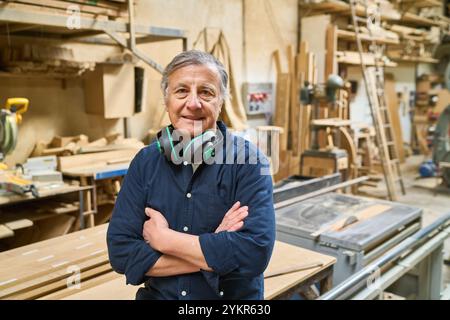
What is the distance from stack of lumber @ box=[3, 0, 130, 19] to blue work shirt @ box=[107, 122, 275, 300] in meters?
1.95

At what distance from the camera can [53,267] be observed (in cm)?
158

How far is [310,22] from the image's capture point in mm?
5801

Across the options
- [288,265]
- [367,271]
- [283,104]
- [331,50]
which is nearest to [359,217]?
[367,271]

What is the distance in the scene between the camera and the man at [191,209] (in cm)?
100

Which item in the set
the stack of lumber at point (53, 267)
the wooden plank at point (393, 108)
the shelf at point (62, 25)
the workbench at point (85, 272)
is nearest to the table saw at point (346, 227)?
the workbench at point (85, 272)

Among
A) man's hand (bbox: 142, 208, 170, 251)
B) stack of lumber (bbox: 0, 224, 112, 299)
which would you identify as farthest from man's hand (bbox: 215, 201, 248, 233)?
stack of lumber (bbox: 0, 224, 112, 299)

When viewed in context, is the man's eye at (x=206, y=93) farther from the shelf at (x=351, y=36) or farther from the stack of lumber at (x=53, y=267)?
the shelf at (x=351, y=36)

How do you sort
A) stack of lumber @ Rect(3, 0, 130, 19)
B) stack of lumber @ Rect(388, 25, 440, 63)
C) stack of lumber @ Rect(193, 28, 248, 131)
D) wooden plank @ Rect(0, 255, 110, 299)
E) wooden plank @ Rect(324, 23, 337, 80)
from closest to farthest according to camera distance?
wooden plank @ Rect(0, 255, 110, 299)
stack of lumber @ Rect(3, 0, 130, 19)
stack of lumber @ Rect(193, 28, 248, 131)
wooden plank @ Rect(324, 23, 337, 80)
stack of lumber @ Rect(388, 25, 440, 63)

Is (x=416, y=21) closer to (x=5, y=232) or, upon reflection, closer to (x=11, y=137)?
(x=11, y=137)

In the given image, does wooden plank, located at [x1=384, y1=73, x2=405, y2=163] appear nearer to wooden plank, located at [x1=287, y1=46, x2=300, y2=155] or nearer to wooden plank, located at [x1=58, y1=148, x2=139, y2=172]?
wooden plank, located at [x1=287, y1=46, x2=300, y2=155]

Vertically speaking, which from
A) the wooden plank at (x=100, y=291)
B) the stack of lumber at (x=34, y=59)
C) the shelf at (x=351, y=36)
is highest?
the shelf at (x=351, y=36)

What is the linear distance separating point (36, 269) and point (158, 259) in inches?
30.7

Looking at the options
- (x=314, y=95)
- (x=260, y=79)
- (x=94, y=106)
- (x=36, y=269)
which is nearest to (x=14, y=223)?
(x=36, y=269)

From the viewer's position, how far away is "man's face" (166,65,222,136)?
3.35ft
